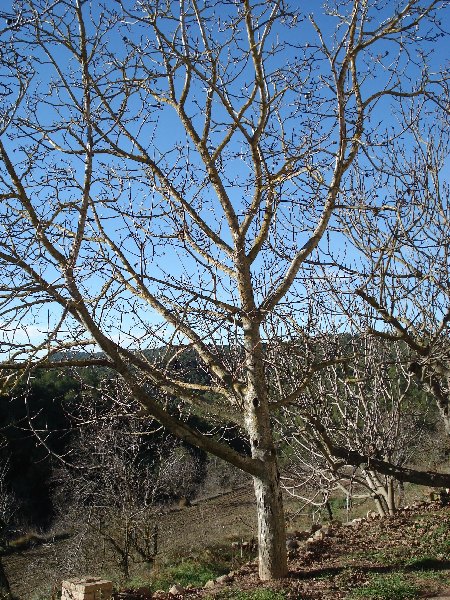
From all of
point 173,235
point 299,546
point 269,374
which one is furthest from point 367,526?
point 173,235

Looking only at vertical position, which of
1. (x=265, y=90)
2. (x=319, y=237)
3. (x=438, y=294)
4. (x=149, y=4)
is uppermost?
(x=149, y=4)

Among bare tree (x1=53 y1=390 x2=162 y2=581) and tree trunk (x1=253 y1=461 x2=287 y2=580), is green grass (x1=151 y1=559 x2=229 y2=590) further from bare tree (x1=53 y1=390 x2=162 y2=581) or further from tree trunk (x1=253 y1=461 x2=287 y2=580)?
tree trunk (x1=253 y1=461 x2=287 y2=580)

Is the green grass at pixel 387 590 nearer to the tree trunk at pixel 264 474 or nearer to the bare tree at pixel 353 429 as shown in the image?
the tree trunk at pixel 264 474

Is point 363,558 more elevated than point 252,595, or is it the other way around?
point 252,595

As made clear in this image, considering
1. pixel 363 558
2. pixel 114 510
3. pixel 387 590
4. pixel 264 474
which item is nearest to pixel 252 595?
pixel 264 474

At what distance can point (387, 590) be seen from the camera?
568cm

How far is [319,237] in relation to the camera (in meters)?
6.68

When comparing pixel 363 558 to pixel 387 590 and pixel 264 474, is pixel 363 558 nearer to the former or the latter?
pixel 387 590

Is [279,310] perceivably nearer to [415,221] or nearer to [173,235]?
[173,235]

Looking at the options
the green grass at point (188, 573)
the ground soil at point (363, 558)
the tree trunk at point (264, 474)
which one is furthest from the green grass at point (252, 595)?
the green grass at point (188, 573)

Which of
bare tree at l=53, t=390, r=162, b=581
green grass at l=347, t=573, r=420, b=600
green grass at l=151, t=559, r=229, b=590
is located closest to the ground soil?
green grass at l=347, t=573, r=420, b=600

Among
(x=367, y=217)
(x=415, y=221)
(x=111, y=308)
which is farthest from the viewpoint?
(x=367, y=217)

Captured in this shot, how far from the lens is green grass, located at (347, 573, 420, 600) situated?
5535 mm

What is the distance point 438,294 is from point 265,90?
3.19 meters
